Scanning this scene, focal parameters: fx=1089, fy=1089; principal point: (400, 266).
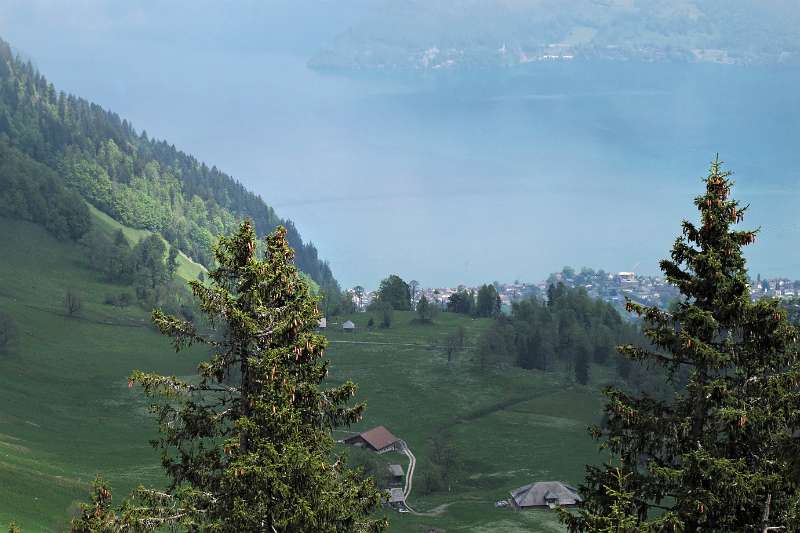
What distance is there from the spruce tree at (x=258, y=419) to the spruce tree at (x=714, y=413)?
5261 mm

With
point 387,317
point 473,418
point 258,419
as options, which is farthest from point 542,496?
point 387,317

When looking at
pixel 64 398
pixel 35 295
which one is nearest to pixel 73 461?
pixel 64 398

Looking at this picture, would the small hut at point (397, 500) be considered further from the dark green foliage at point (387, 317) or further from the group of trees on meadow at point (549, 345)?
the dark green foliage at point (387, 317)

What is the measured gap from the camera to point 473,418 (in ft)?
456

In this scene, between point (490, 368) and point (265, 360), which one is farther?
point (490, 368)

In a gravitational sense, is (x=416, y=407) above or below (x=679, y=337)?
below

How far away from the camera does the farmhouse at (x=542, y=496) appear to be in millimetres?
99250

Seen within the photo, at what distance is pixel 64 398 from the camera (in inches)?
5089

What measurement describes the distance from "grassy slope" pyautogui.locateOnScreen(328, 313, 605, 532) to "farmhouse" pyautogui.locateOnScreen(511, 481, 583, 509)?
242 centimetres

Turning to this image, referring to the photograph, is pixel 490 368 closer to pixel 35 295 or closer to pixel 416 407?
pixel 416 407

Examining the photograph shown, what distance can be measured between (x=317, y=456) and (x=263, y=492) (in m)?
1.31

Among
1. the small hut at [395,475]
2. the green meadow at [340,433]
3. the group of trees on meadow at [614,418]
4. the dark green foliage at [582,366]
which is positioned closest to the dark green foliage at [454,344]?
the green meadow at [340,433]

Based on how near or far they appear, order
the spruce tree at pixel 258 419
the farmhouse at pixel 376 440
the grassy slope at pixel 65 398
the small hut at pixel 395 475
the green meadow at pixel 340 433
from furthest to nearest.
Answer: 1. the farmhouse at pixel 376 440
2. the small hut at pixel 395 475
3. the green meadow at pixel 340 433
4. the grassy slope at pixel 65 398
5. the spruce tree at pixel 258 419

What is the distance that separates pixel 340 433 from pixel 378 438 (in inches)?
231
